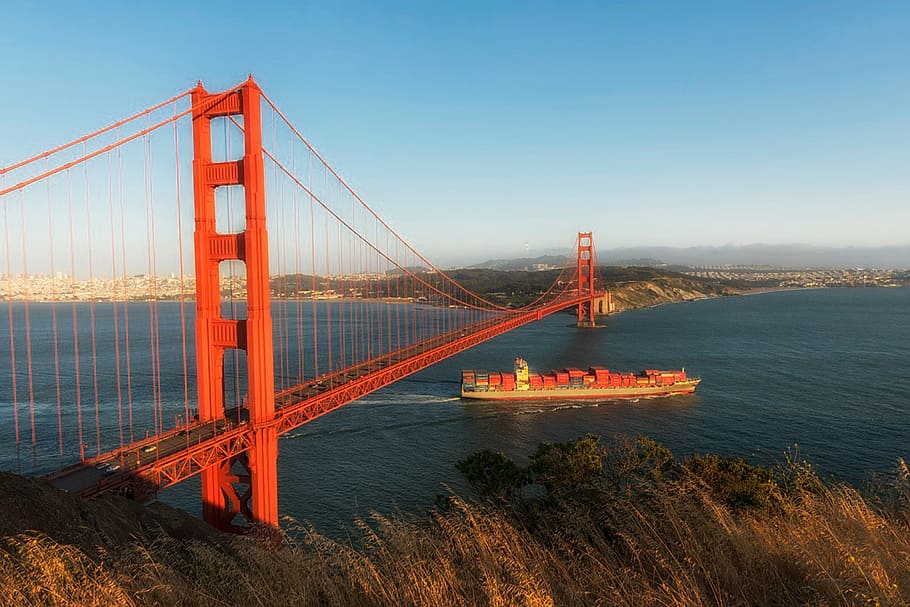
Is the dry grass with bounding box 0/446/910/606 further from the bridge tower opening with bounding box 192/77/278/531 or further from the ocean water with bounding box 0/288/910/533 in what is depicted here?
the bridge tower opening with bounding box 192/77/278/531

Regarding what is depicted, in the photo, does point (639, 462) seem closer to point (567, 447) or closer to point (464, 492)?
point (567, 447)

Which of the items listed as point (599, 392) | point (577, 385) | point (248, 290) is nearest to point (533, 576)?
point (248, 290)

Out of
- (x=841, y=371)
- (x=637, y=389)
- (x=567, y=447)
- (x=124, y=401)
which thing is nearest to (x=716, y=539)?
Answer: (x=567, y=447)

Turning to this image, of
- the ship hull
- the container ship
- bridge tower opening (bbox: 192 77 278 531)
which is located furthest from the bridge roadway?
the ship hull

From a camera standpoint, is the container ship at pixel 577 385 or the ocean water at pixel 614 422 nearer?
the ocean water at pixel 614 422

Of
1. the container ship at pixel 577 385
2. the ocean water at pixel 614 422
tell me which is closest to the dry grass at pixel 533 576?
the ocean water at pixel 614 422

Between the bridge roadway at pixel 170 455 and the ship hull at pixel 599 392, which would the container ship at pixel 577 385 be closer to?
the ship hull at pixel 599 392

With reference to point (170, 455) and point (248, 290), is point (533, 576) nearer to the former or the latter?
point (170, 455)
